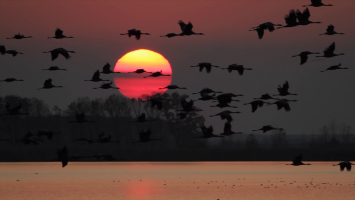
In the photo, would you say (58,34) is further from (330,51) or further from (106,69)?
(330,51)

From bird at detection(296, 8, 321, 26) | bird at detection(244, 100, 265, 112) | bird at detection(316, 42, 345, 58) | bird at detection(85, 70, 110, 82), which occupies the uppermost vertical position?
bird at detection(296, 8, 321, 26)

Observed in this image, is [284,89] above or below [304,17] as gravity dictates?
below

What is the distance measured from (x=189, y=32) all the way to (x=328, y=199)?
18093 mm

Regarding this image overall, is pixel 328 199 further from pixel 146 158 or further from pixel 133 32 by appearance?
pixel 146 158

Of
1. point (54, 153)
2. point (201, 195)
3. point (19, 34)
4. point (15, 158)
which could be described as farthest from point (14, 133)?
point (19, 34)

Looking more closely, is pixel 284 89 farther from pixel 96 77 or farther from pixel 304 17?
pixel 96 77

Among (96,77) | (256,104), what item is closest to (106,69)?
(96,77)

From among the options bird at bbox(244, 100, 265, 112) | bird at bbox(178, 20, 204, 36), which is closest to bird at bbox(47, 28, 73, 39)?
bird at bbox(178, 20, 204, 36)

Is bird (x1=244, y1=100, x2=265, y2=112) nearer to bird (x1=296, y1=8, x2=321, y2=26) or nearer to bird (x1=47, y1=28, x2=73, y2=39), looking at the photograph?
bird (x1=296, y1=8, x2=321, y2=26)

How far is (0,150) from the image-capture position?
102312mm

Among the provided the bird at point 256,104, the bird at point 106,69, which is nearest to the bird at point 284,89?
the bird at point 256,104

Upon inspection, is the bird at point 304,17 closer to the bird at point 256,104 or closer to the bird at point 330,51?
the bird at point 330,51

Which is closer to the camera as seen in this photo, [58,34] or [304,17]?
[304,17]

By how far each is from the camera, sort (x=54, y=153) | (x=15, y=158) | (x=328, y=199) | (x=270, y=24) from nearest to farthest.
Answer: (x=270, y=24)
(x=328, y=199)
(x=54, y=153)
(x=15, y=158)
